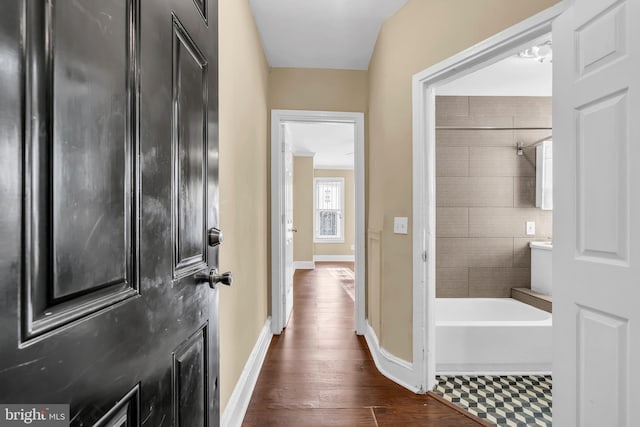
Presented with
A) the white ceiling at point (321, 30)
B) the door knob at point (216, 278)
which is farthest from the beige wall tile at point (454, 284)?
the door knob at point (216, 278)

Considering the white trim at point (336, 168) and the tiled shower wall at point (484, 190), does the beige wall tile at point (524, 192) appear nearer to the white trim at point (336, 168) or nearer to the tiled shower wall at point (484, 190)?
the tiled shower wall at point (484, 190)

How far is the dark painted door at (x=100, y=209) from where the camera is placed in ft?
1.13

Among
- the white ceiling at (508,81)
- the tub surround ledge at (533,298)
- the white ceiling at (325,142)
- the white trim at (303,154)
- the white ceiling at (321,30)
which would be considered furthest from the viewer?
the white trim at (303,154)

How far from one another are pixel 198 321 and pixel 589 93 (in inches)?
60.7

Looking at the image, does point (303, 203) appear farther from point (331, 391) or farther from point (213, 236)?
point (213, 236)

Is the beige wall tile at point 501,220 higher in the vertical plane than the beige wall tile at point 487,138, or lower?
lower

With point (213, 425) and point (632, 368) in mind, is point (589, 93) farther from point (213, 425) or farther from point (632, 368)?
point (213, 425)

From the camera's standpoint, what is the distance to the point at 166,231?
2.20 feet

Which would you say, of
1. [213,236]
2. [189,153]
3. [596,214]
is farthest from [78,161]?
[596,214]

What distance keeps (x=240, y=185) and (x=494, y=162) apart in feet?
8.75

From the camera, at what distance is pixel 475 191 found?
326 cm

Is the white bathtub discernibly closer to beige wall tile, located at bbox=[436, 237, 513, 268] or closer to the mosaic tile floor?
the mosaic tile floor

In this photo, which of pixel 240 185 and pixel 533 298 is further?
pixel 533 298

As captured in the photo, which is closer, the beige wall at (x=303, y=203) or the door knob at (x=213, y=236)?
the door knob at (x=213, y=236)
